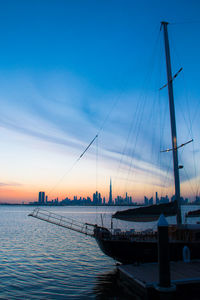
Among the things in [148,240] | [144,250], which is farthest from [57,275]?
[148,240]

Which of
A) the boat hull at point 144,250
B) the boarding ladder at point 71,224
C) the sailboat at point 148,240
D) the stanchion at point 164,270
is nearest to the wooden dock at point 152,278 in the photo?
the stanchion at point 164,270

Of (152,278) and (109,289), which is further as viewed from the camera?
(109,289)

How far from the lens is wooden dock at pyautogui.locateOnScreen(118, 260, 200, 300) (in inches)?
475

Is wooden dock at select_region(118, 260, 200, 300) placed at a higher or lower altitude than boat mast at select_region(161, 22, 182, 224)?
lower

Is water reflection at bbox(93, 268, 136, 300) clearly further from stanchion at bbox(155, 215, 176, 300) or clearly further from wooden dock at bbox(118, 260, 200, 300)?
stanchion at bbox(155, 215, 176, 300)

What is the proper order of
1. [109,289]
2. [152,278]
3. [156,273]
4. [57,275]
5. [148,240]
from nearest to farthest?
[152,278]
[156,273]
[109,289]
[148,240]
[57,275]

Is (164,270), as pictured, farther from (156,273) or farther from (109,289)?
(109,289)

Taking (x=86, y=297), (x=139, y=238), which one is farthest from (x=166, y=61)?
(x=86, y=297)

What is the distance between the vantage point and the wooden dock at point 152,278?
39.6 ft

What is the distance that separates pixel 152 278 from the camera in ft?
42.9

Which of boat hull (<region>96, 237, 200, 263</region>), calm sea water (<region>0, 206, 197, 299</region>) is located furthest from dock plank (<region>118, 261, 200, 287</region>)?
calm sea water (<region>0, 206, 197, 299</region>)

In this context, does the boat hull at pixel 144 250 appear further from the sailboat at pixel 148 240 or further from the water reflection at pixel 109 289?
the water reflection at pixel 109 289

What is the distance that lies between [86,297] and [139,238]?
19.4 ft

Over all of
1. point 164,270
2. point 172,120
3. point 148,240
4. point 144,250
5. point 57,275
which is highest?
point 172,120
